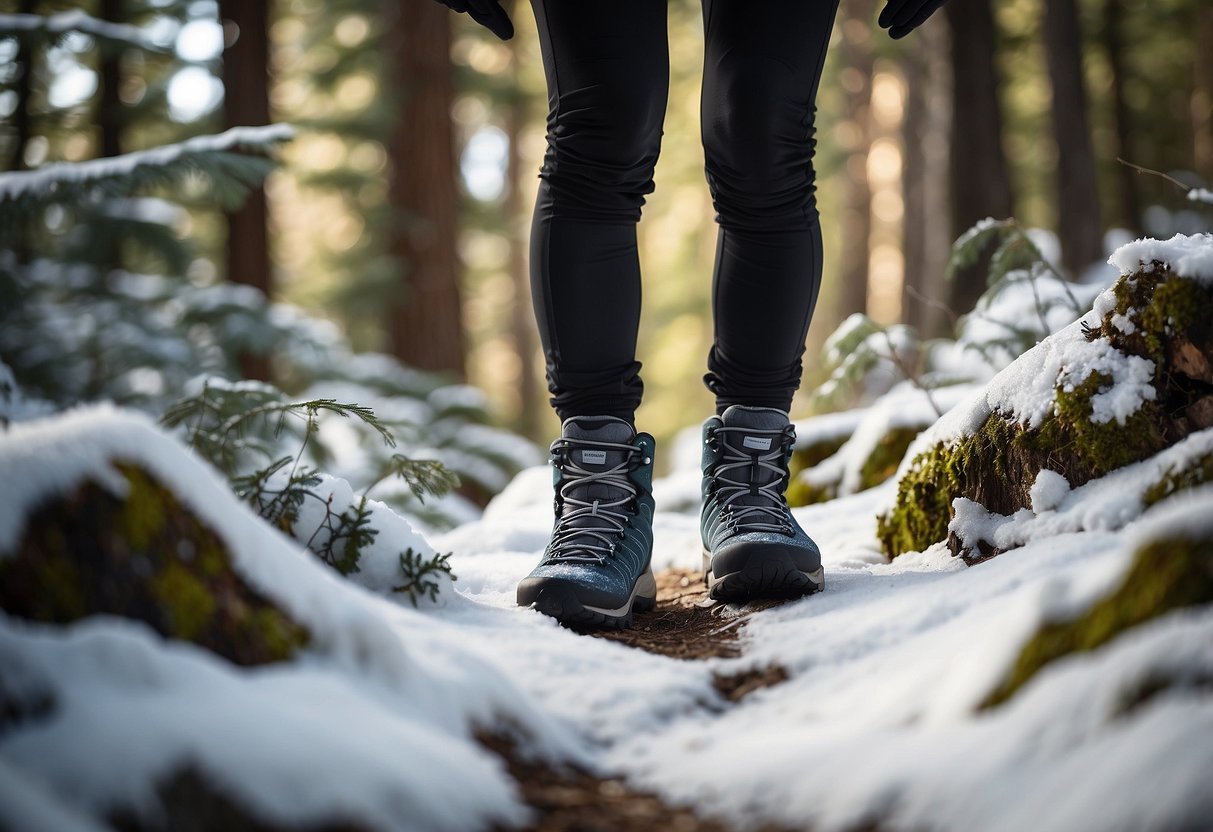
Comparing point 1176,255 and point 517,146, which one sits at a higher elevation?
point 517,146

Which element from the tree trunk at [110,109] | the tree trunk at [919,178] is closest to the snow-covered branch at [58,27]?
the tree trunk at [110,109]

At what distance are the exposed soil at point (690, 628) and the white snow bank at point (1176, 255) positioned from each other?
3.74 feet

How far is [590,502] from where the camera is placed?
219 centimetres

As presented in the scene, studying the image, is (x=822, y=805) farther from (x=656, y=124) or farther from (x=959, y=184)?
(x=959, y=184)

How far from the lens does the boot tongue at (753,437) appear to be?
2.30 metres

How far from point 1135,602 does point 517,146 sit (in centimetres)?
1676

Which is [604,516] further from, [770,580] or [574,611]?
[770,580]

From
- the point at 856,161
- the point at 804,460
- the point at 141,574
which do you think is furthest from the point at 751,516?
the point at 856,161

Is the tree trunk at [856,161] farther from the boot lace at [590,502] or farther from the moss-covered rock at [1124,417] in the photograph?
the boot lace at [590,502]

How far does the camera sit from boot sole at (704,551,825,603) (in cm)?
205

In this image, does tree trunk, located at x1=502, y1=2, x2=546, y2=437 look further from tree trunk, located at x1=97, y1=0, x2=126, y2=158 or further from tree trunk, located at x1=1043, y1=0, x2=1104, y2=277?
tree trunk, located at x1=1043, y1=0, x2=1104, y2=277

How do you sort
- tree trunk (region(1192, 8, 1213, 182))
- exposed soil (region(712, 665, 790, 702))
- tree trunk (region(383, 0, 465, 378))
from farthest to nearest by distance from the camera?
tree trunk (region(1192, 8, 1213, 182)) < tree trunk (region(383, 0, 465, 378)) < exposed soil (region(712, 665, 790, 702))

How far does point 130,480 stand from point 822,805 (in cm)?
103

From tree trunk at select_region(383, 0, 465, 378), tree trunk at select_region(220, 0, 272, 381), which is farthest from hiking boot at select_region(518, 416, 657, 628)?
tree trunk at select_region(383, 0, 465, 378)
